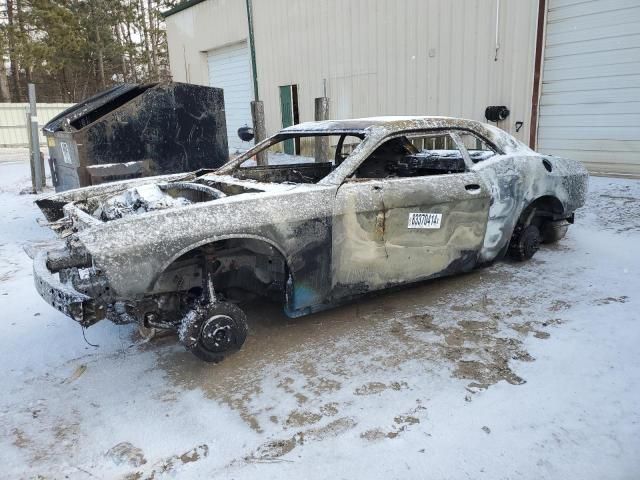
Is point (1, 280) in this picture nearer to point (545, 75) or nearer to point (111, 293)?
point (111, 293)

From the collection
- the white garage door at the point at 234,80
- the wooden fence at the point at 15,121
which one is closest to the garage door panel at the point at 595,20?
the white garage door at the point at 234,80

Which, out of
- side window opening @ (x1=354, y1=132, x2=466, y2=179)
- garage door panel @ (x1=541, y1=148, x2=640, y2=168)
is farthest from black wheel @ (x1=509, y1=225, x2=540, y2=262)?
garage door panel @ (x1=541, y1=148, x2=640, y2=168)

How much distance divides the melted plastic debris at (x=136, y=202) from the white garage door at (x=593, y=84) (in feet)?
21.5

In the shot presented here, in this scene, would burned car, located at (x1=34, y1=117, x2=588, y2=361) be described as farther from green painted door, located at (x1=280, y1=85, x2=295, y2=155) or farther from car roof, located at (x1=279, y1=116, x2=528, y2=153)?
green painted door, located at (x1=280, y1=85, x2=295, y2=155)

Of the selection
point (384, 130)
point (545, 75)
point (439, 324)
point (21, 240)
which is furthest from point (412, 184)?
point (545, 75)

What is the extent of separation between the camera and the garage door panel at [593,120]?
727 cm

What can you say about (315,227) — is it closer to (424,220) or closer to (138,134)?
(424,220)

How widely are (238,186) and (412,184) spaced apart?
1.22 meters

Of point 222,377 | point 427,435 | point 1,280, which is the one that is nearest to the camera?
point 427,435

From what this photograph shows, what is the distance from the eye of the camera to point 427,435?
232 cm

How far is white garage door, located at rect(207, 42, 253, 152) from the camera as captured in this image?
1530 cm

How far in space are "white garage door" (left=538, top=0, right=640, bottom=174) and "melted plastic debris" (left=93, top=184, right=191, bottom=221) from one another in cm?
655

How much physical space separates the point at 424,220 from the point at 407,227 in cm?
15

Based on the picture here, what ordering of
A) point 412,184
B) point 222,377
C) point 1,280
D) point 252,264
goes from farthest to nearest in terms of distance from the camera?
point 1,280, point 412,184, point 252,264, point 222,377
